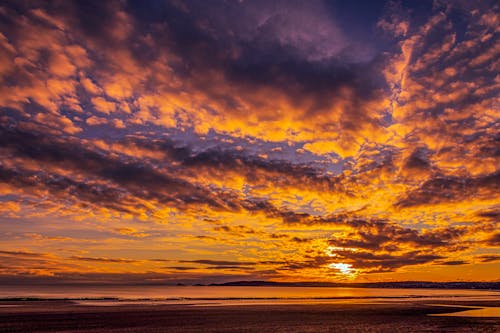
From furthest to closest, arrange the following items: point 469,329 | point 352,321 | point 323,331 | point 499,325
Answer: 1. point 352,321
2. point 499,325
3. point 469,329
4. point 323,331

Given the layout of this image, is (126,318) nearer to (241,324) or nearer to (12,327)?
(12,327)

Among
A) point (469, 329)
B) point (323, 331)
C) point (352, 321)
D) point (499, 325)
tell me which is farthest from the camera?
point (352, 321)

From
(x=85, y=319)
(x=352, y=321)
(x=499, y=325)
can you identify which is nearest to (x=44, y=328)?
(x=85, y=319)

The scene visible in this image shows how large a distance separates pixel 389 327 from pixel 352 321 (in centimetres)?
637

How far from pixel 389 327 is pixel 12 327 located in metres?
39.8

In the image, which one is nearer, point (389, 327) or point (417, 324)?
point (389, 327)

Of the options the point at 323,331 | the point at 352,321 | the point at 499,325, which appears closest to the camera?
the point at 323,331

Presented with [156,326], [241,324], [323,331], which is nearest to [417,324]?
[323,331]

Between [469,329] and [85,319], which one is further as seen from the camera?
[85,319]

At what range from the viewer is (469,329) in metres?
41.6

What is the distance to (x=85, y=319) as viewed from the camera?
49.1m

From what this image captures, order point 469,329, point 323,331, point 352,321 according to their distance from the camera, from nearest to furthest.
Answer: point 323,331 < point 469,329 < point 352,321

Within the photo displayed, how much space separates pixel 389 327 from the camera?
4281 centimetres

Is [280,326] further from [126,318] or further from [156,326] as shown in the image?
[126,318]
